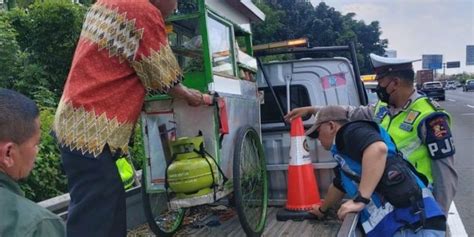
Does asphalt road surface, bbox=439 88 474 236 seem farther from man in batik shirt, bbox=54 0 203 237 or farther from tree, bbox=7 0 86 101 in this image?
tree, bbox=7 0 86 101

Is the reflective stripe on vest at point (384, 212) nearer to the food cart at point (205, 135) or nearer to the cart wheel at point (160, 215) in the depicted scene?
the food cart at point (205, 135)

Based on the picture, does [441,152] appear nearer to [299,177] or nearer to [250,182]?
[299,177]

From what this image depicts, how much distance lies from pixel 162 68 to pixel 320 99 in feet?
7.39

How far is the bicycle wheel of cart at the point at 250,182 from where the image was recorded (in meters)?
3.25

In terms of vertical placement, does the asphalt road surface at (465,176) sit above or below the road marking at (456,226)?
below

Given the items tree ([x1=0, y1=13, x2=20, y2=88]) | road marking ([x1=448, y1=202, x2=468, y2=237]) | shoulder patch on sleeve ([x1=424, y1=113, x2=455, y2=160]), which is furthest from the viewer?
tree ([x1=0, y1=13, x2=20, y2=88])

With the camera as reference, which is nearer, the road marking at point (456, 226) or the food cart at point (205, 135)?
the food cart at point (205, 135)

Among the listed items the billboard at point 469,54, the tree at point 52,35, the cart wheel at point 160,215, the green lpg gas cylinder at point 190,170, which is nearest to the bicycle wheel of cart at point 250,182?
the green lpg gas cylinder at point 190,170

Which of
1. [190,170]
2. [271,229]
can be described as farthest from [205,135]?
[271,229]

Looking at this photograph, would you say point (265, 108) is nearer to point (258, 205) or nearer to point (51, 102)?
point (258, 205)

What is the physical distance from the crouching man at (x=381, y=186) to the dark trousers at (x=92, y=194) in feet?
3.92

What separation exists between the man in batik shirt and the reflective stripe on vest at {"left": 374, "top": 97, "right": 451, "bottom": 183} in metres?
1.54

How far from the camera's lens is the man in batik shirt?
250cm

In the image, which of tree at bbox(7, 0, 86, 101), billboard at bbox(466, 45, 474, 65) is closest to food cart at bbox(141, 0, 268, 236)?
tree at bbox(7, 0, 86, 101)
